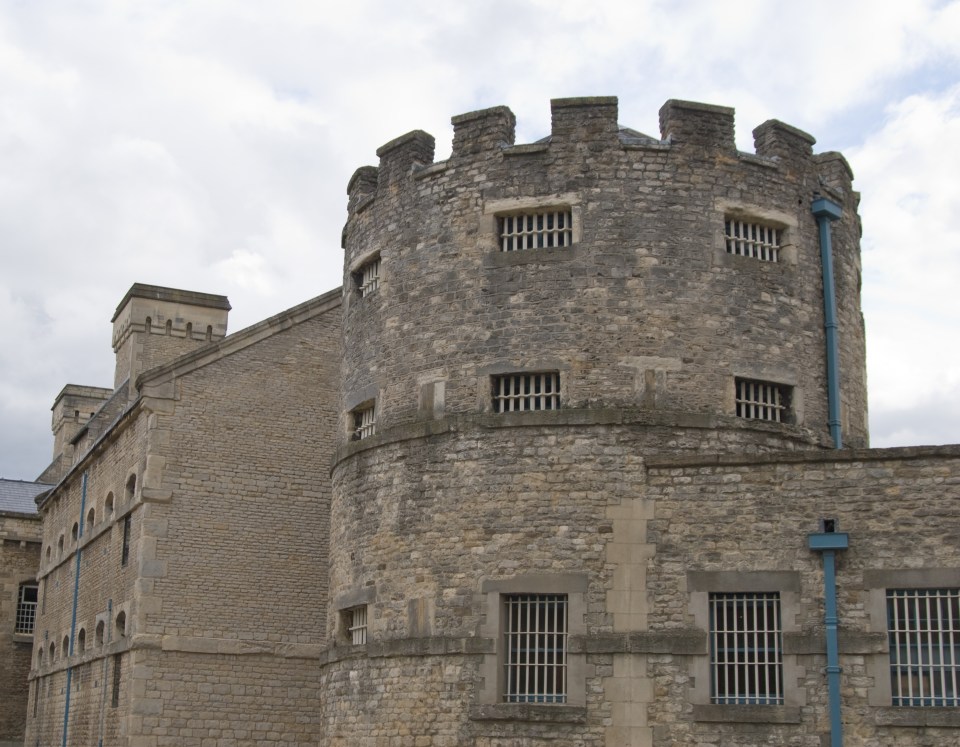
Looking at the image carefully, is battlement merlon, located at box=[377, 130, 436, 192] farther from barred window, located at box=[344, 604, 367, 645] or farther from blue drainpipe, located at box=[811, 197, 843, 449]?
barred window, located at box=[344, 604, 367, 645]

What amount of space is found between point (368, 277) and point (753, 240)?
653 cm

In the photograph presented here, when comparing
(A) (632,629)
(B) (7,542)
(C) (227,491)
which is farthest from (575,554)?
(B) (7,542)

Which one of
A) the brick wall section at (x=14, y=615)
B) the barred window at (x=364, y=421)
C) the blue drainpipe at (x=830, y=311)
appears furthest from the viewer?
the brick wall section at (x=14, y=615)

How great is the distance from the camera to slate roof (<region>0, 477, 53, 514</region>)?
46.3 meters

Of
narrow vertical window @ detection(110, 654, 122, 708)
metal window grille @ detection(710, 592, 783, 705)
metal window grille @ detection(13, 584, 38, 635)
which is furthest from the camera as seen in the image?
metal window grille @ detection(13, 584, 38, 635)

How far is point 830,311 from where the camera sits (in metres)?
20.8

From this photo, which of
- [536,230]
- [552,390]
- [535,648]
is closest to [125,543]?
[552,390]

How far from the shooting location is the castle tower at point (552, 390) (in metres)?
18.5

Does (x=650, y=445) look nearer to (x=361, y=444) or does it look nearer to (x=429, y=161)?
(x=361, y=444)

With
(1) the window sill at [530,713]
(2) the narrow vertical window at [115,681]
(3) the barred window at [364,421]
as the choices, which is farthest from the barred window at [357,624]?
(2) the narrow vertical window at [115,681]

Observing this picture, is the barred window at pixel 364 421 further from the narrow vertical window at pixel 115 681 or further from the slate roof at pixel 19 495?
the slate roof at pixel 19 495

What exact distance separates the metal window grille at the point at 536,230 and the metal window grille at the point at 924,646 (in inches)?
289

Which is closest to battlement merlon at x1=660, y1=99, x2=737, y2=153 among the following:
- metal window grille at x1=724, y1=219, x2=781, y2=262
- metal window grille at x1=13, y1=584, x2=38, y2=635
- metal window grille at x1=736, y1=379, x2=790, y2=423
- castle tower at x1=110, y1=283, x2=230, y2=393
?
metal window grille at x1=724, y1=219, x2=781, y2=262

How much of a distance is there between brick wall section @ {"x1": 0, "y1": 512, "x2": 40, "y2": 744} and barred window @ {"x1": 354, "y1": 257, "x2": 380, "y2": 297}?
25218 millimetres
